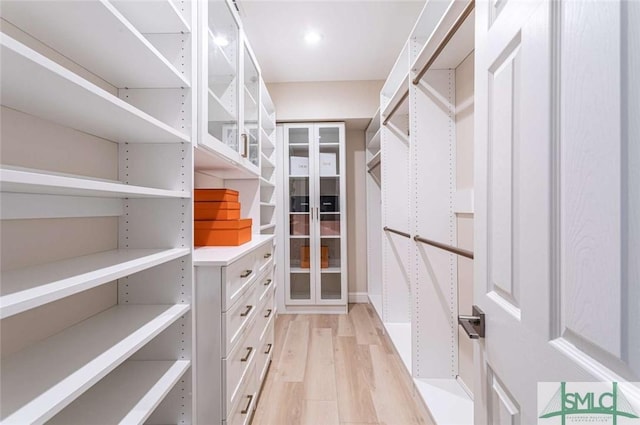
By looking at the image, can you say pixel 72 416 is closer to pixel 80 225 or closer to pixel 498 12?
pixel 80 225

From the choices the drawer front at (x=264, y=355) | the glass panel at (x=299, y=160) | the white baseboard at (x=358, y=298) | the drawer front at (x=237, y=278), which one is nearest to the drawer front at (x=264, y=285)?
the drawer front at (x=237, y=278)

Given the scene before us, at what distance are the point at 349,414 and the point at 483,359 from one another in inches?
49.3

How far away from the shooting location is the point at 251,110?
2.12 metres

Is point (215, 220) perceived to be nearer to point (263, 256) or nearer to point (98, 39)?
point (263, 256)

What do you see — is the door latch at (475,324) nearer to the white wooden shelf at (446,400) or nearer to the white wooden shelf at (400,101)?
the white wooden shelf at (446,400)

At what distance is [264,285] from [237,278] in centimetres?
64

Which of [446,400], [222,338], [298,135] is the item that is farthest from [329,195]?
[222,338]

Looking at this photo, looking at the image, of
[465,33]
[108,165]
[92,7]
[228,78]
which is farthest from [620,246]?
[228,78]

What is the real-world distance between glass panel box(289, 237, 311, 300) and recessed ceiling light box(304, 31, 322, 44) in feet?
5.80

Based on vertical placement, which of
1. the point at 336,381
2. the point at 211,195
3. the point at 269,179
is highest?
the point at 269,179

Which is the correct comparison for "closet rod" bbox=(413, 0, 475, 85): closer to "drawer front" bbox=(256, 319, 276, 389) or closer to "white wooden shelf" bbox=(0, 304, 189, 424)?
"white wooden shelf" bbox=(0, 304, 189, 424)

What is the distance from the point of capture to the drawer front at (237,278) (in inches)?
48.7

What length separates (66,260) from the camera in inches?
37.4

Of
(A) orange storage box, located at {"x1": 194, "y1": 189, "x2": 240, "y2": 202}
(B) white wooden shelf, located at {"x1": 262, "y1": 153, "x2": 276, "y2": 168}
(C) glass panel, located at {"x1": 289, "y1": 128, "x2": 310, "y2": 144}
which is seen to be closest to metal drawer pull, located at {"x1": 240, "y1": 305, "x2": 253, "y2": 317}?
(A) orange storage box, located at {"x1": 194, "y1": 189, "x2": 240, "y2": 202}
